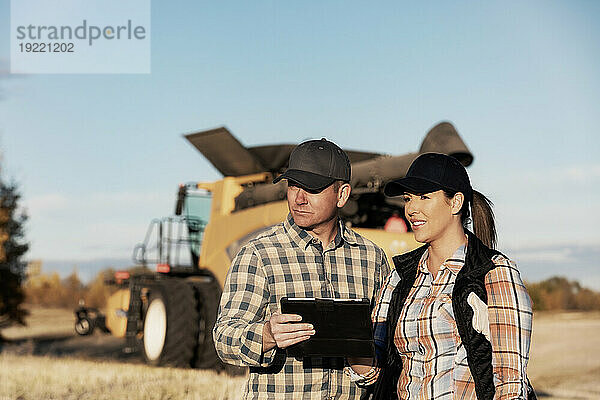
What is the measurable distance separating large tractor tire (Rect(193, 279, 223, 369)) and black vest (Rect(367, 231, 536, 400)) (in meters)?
8.45

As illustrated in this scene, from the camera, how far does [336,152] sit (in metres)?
3.51

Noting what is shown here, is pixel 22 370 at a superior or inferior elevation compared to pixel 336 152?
inferior

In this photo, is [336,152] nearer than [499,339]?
No

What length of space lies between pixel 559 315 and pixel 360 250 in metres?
32.7

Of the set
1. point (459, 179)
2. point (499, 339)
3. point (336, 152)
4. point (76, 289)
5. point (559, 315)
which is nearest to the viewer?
point (499, 339)

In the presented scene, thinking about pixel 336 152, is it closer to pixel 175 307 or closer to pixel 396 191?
pixel 396 191

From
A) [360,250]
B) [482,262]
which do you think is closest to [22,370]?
[360,250]

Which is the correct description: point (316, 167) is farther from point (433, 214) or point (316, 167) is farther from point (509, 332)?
point (509, 332)

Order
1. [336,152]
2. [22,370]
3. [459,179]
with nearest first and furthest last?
[459,179] < [336,152] < [22,370]

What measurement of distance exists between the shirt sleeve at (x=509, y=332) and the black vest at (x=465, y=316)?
40 mm

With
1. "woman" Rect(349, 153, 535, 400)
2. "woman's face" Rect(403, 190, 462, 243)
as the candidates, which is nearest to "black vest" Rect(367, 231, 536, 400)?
"woman" Rect(349, 153, 535, 400)

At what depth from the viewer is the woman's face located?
3.21m

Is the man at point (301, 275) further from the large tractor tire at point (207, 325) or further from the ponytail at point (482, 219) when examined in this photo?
the large tractor tire at point (207, 325)

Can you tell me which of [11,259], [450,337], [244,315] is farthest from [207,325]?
[11,259]
